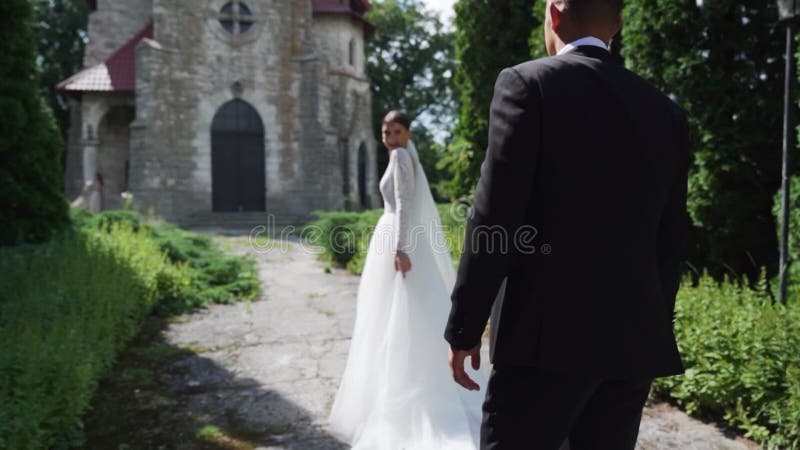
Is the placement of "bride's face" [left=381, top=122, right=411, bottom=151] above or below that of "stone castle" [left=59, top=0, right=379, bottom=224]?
below

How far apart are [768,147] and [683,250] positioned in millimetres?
4438

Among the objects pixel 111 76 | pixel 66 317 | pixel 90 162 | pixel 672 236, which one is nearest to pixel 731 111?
pixel 672 236

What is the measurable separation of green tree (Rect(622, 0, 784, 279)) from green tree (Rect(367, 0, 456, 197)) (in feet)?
99.4

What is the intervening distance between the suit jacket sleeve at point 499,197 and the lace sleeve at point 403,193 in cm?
213

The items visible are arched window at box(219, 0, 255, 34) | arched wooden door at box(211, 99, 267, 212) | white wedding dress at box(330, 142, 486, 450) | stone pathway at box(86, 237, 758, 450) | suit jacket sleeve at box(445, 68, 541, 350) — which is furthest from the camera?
arched wooden door at box(211, 99, 267, 212)

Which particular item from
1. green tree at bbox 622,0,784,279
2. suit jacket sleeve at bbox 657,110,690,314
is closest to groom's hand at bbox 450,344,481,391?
suit jacket sleeve at bbox 657,110,690,314

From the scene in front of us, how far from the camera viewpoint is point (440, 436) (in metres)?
3.55

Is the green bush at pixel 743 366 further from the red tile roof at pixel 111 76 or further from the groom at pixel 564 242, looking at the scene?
the red tile roof at pixel 111 76

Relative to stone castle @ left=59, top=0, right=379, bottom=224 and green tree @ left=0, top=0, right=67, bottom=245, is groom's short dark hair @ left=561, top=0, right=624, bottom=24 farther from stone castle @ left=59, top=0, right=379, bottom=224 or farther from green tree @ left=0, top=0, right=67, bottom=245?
stone castle @ left=59, top=0, right=379, bottom=224


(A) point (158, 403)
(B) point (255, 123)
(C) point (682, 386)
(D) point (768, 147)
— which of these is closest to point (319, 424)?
(A) point (158, 403)

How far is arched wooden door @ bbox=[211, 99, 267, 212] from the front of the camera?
67.1 feet

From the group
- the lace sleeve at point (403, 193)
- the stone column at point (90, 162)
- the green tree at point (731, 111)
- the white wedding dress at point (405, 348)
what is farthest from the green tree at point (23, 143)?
the stone column at point (90, 162)

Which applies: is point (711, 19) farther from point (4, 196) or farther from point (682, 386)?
point (4, 196)

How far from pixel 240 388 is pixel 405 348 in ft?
5.23
